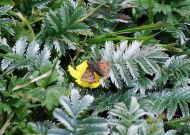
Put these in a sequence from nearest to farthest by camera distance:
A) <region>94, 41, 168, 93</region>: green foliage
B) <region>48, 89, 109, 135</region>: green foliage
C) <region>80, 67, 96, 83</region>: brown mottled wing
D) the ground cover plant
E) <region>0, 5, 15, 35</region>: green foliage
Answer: <region>48, 89, 109, 135</region>: green foliage < the ground cover plant < <region>80, 67, 96, 83</region>: brown mottled wing < <region>94, 41, 168, 93</region>: green foliage < <region>0, 5, 15, 35</region>: green foliage

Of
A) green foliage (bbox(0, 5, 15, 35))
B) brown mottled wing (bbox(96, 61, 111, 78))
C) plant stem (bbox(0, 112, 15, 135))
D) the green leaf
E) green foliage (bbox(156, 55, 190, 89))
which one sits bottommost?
plant stem (bbox(0, 112, 15, 135))

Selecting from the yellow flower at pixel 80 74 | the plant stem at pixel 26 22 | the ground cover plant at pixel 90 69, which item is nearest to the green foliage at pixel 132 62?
the ground cover plant at pixel 90 69

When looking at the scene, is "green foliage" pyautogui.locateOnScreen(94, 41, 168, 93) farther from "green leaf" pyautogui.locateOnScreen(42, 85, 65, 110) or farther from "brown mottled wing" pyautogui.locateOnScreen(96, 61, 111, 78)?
"green leaf" pyautogui.locateOnScreen(42, 85, 65, 110)

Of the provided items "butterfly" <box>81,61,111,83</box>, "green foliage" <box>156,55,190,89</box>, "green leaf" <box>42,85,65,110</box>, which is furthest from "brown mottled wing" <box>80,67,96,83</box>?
"green foliage" <box>156,55,190,89</box>

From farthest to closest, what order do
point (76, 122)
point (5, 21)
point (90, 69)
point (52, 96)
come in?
point (5, 21) → point (90, 69) → point (52, 96) → point (76, 122)

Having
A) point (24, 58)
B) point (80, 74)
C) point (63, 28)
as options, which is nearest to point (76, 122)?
point (80, 74)

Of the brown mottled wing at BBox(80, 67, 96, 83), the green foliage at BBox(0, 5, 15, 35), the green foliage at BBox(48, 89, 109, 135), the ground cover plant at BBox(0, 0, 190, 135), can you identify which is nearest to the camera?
the green foliage at BBox(48, 89, 109, 135)

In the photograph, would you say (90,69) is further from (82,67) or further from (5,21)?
(5,21)

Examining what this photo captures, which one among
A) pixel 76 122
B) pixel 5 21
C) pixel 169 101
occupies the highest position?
pixel 5 21
